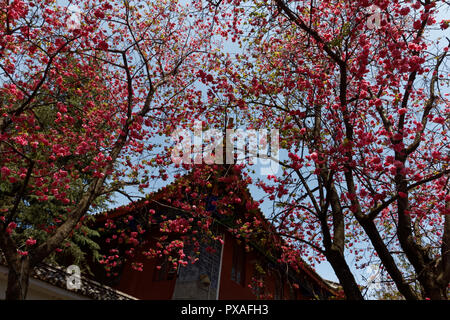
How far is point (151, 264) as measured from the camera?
8.70m

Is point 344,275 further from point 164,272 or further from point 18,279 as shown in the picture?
point 164,272

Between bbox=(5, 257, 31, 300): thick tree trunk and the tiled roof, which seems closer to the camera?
bbox=(5, 257, 31, 300): thick tree trunk

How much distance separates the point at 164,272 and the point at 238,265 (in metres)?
2.52

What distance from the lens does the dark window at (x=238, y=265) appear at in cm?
938

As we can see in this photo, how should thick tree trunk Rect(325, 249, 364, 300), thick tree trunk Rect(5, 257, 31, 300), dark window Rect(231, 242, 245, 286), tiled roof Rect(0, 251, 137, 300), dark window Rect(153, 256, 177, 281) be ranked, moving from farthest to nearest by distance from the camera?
dark window Rect(231, 242, 245, 286), dark window Rect(153, 256, 177, 281), tiled roof Rect(0, 251, 137, 300), thick tree trunk Rect(325, 249, 364, 300), thick tree trunk Rect(5, 257, 31, 300)

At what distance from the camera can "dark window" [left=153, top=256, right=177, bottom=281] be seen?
816 cm

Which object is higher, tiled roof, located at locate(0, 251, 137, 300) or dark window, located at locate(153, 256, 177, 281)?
dark window, located at locate(153, 256, 177, 281)

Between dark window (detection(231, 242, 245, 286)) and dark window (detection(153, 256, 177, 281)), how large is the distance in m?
2.00

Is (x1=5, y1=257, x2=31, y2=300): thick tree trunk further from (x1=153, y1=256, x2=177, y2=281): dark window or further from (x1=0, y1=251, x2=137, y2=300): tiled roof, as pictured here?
(x1=153, y1=256, x2=177, y2=281): dark window

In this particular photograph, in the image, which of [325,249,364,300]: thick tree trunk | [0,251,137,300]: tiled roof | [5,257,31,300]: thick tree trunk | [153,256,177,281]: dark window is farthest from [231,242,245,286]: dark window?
[5,257,31,300]: thick tree trunk

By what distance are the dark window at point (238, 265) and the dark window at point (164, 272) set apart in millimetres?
1995

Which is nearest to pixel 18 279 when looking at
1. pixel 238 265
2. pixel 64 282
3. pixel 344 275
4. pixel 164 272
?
pixel 64 282

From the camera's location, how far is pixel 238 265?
9727 millimetres

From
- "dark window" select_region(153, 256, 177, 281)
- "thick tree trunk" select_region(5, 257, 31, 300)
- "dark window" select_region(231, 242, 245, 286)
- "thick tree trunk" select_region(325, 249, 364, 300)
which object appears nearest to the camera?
"thick tree trunk" select_region(5, 257, 31, 300)
